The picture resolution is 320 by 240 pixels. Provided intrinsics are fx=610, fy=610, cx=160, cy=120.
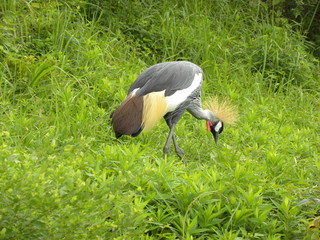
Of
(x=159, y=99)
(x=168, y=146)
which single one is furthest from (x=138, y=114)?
(x=168, y=146)

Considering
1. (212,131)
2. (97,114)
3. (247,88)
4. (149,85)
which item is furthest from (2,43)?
(247,88)

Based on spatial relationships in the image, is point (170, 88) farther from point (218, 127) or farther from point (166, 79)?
point (218, 127)

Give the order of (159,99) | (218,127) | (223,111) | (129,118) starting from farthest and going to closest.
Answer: (223,111), (218,127), (159,99), (129,118)

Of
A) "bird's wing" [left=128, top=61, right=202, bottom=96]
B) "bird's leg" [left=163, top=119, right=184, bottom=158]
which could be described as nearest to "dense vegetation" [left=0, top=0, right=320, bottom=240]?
"bird's leg" [left=163, top=119, right=184, bottom=158]

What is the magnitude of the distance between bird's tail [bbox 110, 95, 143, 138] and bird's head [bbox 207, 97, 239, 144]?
36.0 inches

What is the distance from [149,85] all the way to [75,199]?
7.74 ft

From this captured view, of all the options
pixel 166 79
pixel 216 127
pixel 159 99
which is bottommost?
pixel 216 127

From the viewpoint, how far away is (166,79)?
5164 millimetres

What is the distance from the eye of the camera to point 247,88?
7449 mm

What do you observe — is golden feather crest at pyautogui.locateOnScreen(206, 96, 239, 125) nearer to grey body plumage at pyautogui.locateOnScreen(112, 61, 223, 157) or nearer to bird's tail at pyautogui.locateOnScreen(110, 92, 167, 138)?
grey body plumage at pyautogui.locateOnScreen(112, 61, 223, 157)

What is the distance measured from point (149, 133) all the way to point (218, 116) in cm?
66

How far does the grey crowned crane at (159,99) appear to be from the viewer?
497 cm

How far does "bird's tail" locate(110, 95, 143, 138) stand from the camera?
4934 mm

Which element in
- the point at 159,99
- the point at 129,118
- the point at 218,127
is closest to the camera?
the point at 129,118
